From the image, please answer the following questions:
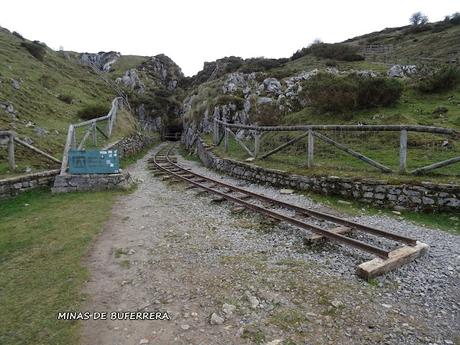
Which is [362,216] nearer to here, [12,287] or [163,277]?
[163,277]

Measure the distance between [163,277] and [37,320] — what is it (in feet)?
5.67

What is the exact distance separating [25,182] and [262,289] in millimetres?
9460

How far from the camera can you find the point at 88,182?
456 inches

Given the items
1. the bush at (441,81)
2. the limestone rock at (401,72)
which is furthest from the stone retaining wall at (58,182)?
the limestone rock at (401,72)

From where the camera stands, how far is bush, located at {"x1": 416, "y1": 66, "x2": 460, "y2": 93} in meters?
18.0

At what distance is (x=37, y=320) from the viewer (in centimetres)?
396

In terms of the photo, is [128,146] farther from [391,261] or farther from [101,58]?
[101,58]

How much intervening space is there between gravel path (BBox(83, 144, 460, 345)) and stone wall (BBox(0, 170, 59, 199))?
496cm

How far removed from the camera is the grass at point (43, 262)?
152 inches

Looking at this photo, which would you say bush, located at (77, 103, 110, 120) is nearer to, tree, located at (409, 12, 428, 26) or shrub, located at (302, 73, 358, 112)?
shrub, located at (302, 73, 358, 112)

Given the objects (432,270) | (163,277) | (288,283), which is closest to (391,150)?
(432,270)

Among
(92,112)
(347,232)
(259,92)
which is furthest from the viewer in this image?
(259,92)

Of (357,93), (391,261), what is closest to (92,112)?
(357,93)

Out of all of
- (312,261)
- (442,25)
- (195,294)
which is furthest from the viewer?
(442,25)
